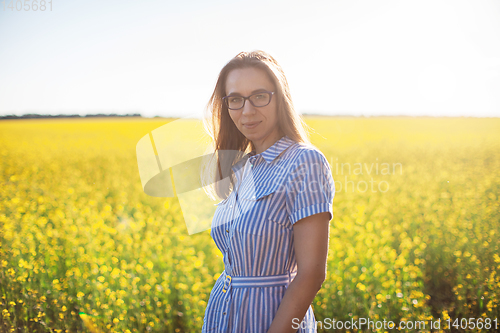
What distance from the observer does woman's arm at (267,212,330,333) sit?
1.06 metres

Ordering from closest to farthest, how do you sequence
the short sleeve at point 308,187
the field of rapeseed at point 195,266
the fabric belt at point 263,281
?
the short sleeve at point 308,187
the fabric belt at point 263,281
the field of rapeseed at point 195,266

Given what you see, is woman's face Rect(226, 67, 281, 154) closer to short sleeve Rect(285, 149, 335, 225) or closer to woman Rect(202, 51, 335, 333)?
woman Rect(202, 51, 335, 333)

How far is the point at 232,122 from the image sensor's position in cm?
160

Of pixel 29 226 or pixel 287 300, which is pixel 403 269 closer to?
pixel 287 300

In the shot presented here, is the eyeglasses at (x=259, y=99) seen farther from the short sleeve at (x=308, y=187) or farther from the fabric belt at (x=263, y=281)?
the fabric belt at (x=263, y=281)

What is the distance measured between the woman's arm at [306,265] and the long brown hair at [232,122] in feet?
1.25

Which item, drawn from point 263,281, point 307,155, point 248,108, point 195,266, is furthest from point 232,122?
point 195,266

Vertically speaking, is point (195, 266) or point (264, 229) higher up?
point (264, 229)

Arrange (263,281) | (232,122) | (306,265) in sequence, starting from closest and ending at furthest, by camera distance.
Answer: (306,265), (263,281), (232,122)

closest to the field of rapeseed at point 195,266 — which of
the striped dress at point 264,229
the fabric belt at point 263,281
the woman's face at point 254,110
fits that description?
the woman's face at point 254,110

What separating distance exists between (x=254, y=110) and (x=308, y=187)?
15.8 inches

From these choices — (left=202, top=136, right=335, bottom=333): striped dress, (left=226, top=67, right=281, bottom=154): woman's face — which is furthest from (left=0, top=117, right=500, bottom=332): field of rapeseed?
(left=202, top=136, right=335, bottom=333): striped dress

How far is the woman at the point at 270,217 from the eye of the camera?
1.08 metres

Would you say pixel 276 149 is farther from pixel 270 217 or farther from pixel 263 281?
pixel 263 281
